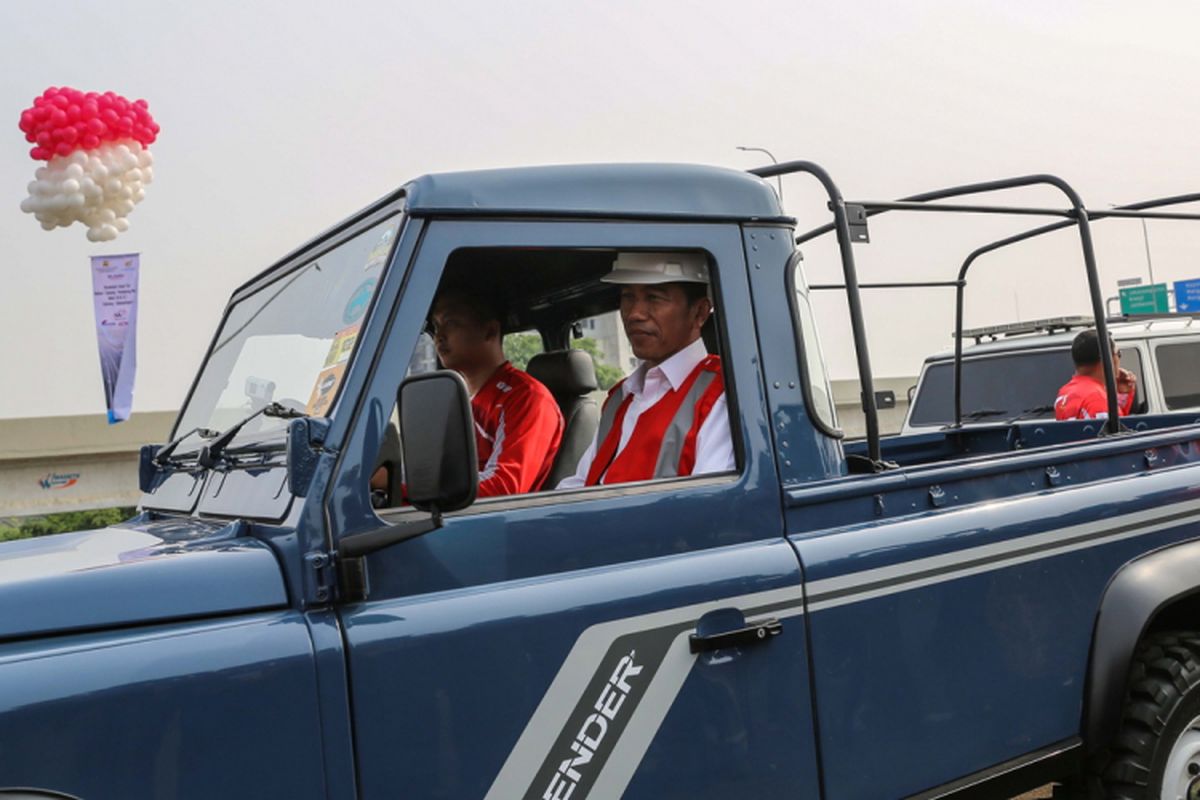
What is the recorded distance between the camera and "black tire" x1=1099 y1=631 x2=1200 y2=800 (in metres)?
2.99

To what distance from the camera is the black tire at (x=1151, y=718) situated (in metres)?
2.99

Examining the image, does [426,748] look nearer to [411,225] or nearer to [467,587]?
[467,587]

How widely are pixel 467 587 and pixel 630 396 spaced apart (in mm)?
1016

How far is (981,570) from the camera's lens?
2.70 metres

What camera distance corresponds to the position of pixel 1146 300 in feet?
113

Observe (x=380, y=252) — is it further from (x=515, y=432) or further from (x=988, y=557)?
(x=988, y=557)

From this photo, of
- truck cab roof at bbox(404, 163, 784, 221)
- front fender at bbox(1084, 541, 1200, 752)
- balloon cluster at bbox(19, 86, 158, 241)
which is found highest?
balloon cluster at bbox(19, 86, 158, 241)

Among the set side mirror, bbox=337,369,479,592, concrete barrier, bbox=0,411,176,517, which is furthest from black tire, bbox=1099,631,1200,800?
concrete barrier, bbox=0,411,176,517

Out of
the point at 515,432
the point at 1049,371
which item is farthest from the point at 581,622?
the point at 1049,371

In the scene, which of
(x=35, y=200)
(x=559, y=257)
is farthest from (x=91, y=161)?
(x=559, y=257)

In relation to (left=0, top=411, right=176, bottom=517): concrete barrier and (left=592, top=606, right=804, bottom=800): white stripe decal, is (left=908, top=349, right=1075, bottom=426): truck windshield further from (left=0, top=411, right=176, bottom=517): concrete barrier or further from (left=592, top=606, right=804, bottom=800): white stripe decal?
(left=0, top=411, right=176, bottom=517): concrete barrier

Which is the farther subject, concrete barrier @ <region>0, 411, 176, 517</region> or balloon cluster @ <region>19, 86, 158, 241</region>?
concrete barrier @ <region>0, 411, 176, 517</region>

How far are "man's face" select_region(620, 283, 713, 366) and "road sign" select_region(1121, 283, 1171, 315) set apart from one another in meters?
34.2

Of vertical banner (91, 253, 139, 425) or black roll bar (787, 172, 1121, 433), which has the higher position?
vertical banner (91, 253, 139, 425)
